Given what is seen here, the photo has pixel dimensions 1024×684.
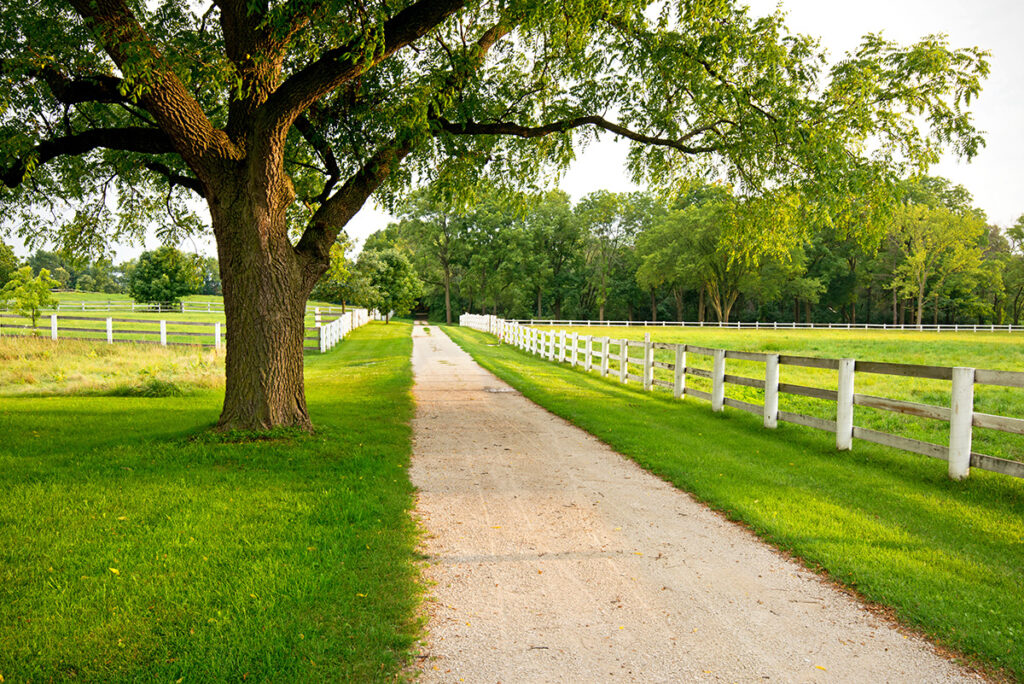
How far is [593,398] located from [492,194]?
474 centimetres

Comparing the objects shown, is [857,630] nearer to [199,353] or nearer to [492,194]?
[492,194]

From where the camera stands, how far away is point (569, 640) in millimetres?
3301

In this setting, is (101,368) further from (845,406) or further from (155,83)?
(845,406)

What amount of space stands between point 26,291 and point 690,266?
54248mm

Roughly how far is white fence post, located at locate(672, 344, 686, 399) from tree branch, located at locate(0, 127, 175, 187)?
9568 millimetres

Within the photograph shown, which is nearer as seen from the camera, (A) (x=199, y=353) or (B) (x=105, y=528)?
(B) (x=105, y=528)

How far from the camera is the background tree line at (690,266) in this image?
6288cm

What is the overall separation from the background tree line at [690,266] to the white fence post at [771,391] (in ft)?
133

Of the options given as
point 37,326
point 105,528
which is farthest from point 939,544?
point 37,326

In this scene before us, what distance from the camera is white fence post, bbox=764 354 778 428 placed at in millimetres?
9383

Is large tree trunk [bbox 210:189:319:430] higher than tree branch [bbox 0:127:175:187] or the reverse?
the reverse

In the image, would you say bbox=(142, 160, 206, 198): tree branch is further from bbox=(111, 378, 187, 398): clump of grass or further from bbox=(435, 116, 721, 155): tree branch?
bbox=(111, 378, 187, 398): clump of grass

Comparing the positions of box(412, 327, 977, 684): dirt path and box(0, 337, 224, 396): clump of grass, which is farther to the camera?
box(0, 337, 224, 396): clump of grass

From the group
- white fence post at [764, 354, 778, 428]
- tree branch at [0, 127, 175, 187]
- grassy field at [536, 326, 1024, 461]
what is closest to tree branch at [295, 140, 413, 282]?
tree branch at [0, 127, 175, 187]
